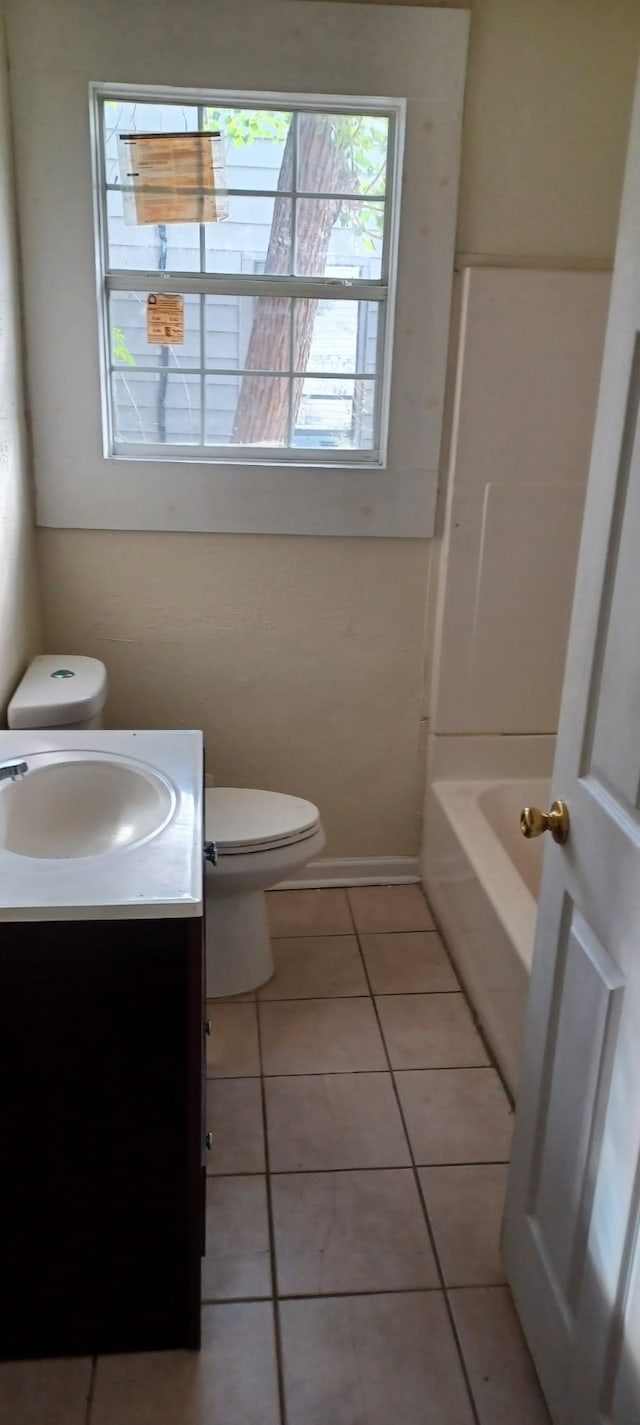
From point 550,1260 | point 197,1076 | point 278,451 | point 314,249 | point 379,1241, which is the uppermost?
point 314,249

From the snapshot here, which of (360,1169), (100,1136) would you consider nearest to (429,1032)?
(360,1169)

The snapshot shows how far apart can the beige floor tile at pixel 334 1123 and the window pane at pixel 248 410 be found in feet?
5.00

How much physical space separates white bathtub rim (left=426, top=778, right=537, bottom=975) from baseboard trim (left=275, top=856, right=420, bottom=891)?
0.95ft

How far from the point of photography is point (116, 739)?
195 cm

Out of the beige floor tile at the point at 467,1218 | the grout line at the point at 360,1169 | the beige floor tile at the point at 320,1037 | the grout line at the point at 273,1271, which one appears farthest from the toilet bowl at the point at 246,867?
the beige floor tile at the point at 467,1218

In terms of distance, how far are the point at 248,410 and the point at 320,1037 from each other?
151 centimetres

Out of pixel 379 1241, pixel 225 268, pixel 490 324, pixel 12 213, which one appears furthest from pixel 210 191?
pixel 379 1241

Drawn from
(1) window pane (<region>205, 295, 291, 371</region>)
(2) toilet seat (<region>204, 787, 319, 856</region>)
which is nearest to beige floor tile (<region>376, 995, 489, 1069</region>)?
(2) toilet seat (<region>204, 787, 319, 856</region>)

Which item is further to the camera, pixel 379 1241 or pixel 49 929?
pixel 379 1241

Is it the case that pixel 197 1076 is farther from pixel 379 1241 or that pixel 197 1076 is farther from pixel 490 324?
pixel 490 324

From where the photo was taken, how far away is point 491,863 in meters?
2.39

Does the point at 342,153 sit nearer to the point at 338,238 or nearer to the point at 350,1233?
the point at 338,238

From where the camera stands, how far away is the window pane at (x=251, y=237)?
2.43 metres

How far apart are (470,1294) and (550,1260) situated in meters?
0.29
